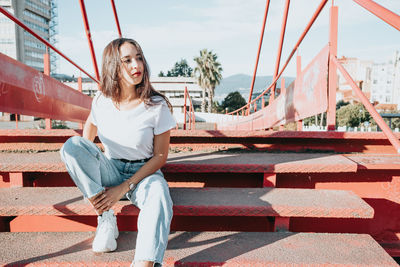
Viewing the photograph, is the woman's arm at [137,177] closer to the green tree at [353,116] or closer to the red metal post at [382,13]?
the red metal post at [382,13]

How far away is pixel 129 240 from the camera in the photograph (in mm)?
1320

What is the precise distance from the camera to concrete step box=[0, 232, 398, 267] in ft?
3.72

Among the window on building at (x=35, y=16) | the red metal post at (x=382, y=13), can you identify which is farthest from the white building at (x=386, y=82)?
the window on building at (x=35, y=16)

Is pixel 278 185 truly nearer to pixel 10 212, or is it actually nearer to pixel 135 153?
pixel 135 153

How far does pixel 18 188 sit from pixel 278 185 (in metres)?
1.72

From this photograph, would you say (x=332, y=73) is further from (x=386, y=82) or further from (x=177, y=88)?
(x=386, y=82)

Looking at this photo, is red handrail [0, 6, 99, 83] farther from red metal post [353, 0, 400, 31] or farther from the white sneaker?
red metal post [353, 0, 400, 31]

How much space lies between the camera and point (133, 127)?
4.47 ft

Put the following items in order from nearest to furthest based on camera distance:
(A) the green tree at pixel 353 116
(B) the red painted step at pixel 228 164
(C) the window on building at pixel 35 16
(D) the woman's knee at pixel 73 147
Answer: (D) the woman's knee at pixel 73 147 → (B) the red painted step at pixel 228 164 → (A) the green tree at pixel 353 116 → (C) the window on building at pixel 35 16

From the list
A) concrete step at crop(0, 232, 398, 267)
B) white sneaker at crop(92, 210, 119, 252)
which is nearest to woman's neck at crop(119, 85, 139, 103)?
white sneaker at crop(92, 210, 119, 252)

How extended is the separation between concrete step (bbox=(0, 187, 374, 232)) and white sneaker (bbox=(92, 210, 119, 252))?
0.10 metres

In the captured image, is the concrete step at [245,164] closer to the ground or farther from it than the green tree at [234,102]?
closer to the ground

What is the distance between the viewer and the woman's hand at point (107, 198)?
1188 mm

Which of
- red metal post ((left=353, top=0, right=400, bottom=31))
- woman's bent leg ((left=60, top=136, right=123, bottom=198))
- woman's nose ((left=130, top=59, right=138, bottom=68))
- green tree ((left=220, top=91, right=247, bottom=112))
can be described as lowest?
woman's bent leg ((left=60, top=136, right=123, bottom=198))
